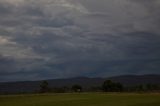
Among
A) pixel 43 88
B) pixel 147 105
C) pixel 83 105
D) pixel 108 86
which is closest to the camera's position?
pixel 147 105

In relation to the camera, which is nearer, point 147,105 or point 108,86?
point 147,105

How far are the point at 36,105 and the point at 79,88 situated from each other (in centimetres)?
8407

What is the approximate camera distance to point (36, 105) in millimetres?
70812

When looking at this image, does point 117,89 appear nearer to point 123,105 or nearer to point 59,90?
point 59,90

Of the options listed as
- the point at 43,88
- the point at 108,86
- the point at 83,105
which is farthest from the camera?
the point at 43,88

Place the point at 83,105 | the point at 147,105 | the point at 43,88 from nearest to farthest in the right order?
the point at 147,105, the point at 83,105, the point at 43,88

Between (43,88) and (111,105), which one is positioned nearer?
(111,105)

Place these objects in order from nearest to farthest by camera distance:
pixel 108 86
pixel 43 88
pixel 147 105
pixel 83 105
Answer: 1. pixel 147 105
2. pixel 83 105
3. pixel 108 86
4. pixel 43 88

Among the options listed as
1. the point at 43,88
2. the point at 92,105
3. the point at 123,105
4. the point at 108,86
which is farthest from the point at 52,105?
the point at 43,88

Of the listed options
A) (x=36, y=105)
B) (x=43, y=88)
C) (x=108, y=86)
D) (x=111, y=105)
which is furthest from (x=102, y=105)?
(x=43, y=88)

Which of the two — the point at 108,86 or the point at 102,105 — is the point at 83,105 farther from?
the point at 108,86

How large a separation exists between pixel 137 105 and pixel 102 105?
616 centimetres

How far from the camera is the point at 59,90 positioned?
153m

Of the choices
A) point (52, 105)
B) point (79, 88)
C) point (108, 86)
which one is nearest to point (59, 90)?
point (79, 88)
